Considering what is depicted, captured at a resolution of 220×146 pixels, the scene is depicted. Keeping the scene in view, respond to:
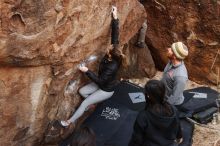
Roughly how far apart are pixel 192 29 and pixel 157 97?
4.77 metres

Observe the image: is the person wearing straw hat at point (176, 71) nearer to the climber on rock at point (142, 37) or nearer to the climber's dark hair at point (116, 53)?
the climber's dark hair at point (116, 53)

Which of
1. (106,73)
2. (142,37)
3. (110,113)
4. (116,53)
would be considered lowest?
(110,113)

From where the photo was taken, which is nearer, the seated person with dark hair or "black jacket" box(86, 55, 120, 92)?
the seated person with dark hair

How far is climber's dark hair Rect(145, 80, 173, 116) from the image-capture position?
5.67 meters

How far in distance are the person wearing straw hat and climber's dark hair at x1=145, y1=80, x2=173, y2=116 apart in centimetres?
136

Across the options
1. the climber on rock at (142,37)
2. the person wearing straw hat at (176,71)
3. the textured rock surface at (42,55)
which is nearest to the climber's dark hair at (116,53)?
the textured rock surface at (42,55)

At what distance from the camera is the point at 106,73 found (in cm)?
759

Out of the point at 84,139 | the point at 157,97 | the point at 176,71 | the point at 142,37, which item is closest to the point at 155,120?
the point at 157,97

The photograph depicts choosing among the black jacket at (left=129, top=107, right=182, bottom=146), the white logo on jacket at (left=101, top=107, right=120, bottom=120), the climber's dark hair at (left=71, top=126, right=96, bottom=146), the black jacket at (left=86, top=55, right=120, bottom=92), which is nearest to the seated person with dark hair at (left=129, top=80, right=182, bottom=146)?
the black jacket at (left=129, top=107, right=182, bottom=146)

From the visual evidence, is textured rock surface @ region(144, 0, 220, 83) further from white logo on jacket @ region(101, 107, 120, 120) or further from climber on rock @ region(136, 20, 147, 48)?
white logo on jacket @ region(101, 107, 120, 120)

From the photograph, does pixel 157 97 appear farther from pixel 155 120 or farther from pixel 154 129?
pixel 154 129

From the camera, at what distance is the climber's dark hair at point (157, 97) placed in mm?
5669

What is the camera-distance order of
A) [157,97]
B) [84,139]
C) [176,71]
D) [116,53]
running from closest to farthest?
1. [84,139]
2. [157,97]
3. [176,71]
4. [116,53]

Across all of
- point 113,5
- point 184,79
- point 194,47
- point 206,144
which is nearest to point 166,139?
point 184,79
